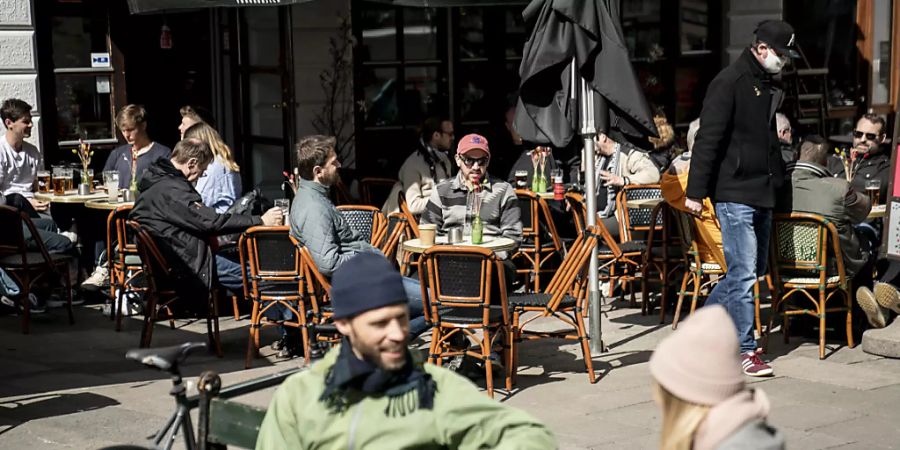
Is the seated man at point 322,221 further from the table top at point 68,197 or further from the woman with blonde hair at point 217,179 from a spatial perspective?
the table top at point 68,197

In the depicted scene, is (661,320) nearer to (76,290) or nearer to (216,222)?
(216,222)

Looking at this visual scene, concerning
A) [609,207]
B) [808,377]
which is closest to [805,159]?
[808,377]

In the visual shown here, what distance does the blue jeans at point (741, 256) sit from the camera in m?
7.90

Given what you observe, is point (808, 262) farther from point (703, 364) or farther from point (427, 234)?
point (703, 364)

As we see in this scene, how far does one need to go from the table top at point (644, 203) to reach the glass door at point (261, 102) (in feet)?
11.0

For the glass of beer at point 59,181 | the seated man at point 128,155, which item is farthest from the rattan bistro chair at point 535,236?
the glass of beer at point 59,181

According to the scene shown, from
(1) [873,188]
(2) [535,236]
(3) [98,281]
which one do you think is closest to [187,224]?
(3) [98,281]

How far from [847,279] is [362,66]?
19.9 feet

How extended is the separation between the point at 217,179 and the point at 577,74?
3113 millimetres

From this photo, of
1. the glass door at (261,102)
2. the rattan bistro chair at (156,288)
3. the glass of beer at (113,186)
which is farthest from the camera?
the glass door at (261,102)

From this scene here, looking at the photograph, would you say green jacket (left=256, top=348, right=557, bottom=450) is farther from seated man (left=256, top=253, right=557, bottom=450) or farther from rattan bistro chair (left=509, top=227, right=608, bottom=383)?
rattan bistro chair (left=509, top=227, right=608, bottom=383)

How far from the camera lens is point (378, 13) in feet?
43.8

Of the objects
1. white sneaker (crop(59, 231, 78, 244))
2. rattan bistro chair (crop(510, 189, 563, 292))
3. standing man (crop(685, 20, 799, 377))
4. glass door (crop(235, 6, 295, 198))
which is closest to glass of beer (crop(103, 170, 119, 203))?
white sneaker (crop(59, 231, 78, 244))

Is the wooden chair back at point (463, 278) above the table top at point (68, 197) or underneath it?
underneath
